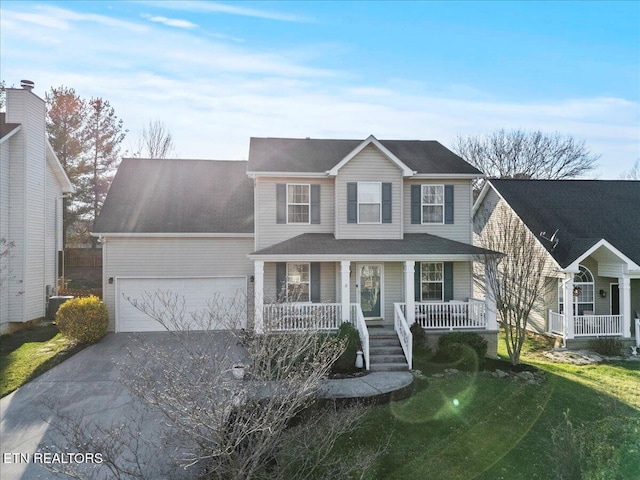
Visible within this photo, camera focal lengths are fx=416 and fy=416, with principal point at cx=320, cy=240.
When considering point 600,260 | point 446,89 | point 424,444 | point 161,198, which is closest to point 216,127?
point 161,198

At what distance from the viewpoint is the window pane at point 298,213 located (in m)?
15.1

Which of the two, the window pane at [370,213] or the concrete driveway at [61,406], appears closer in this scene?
the concrete driveway at [61,406]

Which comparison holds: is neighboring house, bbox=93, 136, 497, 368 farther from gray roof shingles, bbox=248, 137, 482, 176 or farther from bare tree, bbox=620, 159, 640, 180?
bare tree, bbox=620, 159, 640, 180

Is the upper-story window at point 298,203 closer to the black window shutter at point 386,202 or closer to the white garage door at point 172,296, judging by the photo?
the black window shutter at point 386,202

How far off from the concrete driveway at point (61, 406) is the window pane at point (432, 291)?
9131 millimetres

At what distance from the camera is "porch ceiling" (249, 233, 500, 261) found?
520 inches

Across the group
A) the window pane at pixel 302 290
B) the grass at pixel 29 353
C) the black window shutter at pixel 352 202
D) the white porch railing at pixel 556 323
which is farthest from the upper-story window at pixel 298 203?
the white porch railing at pixel 556 323

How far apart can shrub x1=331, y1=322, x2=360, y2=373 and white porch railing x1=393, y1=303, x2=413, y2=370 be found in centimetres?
143

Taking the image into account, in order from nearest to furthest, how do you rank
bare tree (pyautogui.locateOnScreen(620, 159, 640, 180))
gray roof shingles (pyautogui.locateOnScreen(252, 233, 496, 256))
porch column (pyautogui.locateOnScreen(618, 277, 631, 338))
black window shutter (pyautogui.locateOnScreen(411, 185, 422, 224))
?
gray roof shingles (pyautogui.locateOnScreen(252, 233, 496, 256)) < porch column (pyautogui.locateOnScreen(618, 277, 631, 338)) < black window shutter (pyautogui.locateOnScreen(411, 185, 422, 224)) < bare tree (pyautogui.locateOnScreen(620, 159, 640, 180))

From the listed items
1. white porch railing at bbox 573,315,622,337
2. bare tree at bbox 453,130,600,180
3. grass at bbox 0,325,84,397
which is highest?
bare tree at bbox 453,130,600,180

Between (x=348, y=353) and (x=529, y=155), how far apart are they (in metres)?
31.7

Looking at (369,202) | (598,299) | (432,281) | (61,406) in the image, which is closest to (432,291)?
(432,281)

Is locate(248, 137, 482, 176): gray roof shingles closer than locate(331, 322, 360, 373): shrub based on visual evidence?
No

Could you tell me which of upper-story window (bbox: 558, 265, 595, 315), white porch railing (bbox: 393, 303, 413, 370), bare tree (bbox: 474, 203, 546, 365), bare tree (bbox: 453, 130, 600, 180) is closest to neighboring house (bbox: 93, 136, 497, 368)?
white porch railing (bbox: 393, 303, 413, 370)
